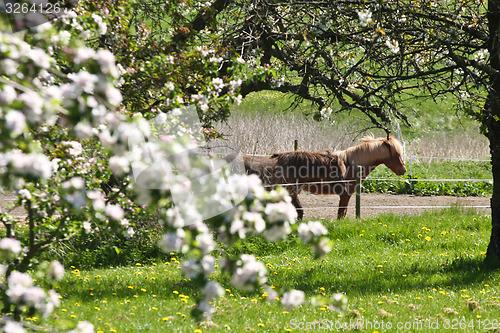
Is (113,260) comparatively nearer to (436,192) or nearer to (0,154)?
(0,154)

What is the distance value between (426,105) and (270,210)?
30.3m

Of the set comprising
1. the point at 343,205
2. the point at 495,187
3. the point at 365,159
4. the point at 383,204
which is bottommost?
the point at 383,204

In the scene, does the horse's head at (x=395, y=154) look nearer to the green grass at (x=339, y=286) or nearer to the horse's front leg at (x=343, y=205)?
the horse's front leg at (x=343, y=205)

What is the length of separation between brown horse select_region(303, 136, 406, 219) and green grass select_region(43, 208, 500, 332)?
113cm

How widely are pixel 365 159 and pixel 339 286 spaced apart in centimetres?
462

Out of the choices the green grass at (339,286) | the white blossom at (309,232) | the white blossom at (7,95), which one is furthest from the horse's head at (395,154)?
the white blossom at (7,95)

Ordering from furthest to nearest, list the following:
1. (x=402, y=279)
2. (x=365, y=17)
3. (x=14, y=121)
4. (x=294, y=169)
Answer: (x=294, y=169), (x=402, y=279), (x=365, y=17), (x=14, y=121)

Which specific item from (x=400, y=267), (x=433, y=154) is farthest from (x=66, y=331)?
(x=433, y=154)

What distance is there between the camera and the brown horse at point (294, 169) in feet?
32.3

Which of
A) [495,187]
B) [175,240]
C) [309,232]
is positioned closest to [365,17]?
[495,187]

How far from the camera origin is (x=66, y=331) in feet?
8.54

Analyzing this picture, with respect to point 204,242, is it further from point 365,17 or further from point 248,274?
point 365,17

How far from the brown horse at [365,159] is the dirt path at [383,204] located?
105cm

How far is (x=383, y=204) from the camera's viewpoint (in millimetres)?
13398
